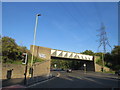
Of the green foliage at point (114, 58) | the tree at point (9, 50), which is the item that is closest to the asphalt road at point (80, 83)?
the green foliage at point (114, 58)

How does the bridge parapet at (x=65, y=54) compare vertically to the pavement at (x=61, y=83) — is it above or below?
above

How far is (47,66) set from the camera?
38000mm

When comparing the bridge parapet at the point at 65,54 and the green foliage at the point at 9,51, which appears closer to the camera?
the green foliage at the point at 9,51

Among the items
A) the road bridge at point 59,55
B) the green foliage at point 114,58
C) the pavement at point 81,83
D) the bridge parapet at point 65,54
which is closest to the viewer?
the green foliage at point 114,58

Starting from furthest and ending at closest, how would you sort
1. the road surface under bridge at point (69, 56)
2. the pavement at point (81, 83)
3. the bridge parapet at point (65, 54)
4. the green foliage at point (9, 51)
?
the road surface under bridge at point (69, 56)
the bridge parapet at point (65, 54)
the green foliage at point (9, 51)
the pavement at point (81, 83)

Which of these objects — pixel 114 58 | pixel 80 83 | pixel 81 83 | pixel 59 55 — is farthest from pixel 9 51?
pixel 114 58

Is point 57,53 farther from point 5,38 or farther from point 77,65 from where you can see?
point 77,65

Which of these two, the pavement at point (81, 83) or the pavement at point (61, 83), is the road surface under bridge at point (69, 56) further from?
the pavement at point (61, 83)

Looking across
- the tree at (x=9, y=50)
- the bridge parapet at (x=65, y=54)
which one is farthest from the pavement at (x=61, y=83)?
the bridge parapet at (x=65, y=54)

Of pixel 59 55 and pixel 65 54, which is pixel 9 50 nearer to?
pixel 59 55

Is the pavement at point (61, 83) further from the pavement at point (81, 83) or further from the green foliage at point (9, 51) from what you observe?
the green foliage at point (9, 51)

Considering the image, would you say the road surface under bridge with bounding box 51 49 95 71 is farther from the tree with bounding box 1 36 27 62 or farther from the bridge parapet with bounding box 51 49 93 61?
the tree with bounding box 1 36 27 62

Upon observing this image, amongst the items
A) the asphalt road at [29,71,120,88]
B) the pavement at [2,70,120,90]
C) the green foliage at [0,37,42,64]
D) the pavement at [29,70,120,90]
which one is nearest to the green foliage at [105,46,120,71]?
the pavement at [2,70,120,90]

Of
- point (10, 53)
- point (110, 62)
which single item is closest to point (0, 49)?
point (10, 53)
